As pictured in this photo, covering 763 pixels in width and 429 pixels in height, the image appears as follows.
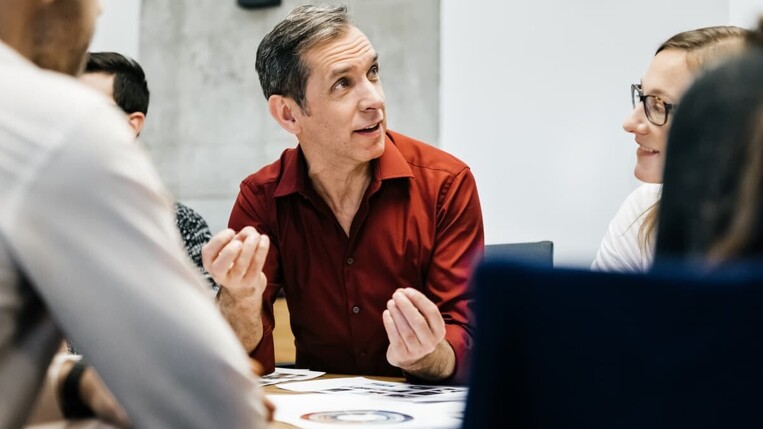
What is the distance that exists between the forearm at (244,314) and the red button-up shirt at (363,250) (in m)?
0.12

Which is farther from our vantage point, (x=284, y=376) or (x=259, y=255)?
(x=284, y=376)

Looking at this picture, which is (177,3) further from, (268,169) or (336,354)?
(336,354)

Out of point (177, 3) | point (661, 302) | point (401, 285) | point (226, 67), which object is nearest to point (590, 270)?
point (661, 302)

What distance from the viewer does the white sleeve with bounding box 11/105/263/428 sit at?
61 centimetres

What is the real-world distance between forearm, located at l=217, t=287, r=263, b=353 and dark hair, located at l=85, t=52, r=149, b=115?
1261mm

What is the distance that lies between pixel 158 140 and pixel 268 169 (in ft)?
8.13

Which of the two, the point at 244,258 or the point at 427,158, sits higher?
the point at 427,158

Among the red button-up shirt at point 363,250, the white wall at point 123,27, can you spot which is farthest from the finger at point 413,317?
the white wall at point 123,27

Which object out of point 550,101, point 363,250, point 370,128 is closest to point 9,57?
point 363,250

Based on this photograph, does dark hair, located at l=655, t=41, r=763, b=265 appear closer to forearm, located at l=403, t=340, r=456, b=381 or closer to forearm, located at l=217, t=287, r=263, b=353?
forearm, located at l=403, t=340, r=456, b=381

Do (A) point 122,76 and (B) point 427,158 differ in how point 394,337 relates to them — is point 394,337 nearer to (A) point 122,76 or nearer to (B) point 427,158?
(B) point 427,158

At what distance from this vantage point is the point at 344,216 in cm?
209

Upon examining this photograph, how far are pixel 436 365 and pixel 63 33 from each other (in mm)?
1006

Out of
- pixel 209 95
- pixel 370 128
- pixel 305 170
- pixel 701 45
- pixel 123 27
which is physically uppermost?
pixel 123 27
